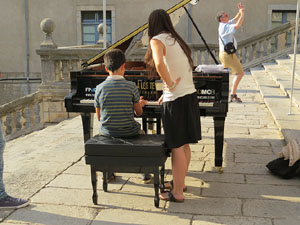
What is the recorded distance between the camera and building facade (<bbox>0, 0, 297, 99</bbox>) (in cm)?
1644

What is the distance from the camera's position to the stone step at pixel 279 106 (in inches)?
238

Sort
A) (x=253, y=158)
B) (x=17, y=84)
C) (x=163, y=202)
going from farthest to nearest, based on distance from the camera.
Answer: (x=17, y=84), (x=253, y=158), (x=163, y=202)

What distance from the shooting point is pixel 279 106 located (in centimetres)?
780

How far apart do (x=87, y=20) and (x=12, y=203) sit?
14.9m

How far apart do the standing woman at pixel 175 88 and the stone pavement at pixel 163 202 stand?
360mm

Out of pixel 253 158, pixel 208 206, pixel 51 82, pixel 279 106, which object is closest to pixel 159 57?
pixel 208 206

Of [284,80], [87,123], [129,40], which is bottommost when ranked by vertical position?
[87,123]

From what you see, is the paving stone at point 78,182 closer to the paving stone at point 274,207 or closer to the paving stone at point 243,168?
the paving stone at point 243,168

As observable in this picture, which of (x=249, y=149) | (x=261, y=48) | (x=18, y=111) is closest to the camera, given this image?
(x=249, y=149)

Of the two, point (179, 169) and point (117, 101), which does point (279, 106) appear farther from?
point (117, 101)

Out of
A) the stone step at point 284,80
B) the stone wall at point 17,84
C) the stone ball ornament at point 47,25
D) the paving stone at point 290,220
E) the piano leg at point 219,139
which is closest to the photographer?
the paving stone at point 290,220

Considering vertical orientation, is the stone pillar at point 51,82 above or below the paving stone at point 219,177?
above

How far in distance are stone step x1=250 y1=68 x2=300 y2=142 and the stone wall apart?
32.0 ft

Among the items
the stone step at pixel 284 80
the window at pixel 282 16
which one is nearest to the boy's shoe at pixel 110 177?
the stone step at pixel 284 80
